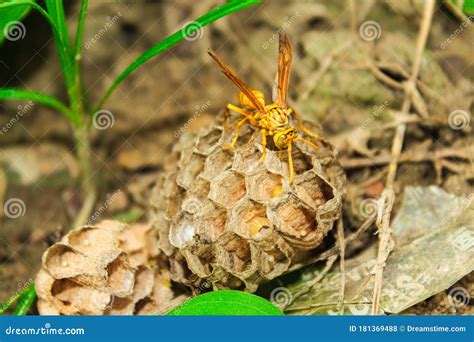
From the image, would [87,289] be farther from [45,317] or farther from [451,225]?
[451,225]

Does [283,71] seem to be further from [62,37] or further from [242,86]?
[62,37]

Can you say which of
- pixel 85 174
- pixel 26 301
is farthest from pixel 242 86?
pixel 26 301

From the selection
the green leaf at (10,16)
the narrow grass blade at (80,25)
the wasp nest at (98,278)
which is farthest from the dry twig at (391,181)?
the green leaf at (10,16)

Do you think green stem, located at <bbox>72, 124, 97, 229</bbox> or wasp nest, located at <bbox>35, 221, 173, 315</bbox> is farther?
green stem, located at <bbox>72, 124, 97, 229</bbox>

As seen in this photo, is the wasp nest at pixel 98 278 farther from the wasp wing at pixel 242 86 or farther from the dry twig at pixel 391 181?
the dry twig at pixel 391 181

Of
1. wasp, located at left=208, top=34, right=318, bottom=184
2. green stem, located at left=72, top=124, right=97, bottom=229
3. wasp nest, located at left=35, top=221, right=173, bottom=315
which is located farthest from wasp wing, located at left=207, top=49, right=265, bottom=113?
green stem, located at left=72, top=124, right=97, bottom=229

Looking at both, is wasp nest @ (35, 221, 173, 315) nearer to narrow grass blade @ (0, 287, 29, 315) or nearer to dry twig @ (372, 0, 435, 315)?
narrow grass blade @ (0, 287, 29, 315)

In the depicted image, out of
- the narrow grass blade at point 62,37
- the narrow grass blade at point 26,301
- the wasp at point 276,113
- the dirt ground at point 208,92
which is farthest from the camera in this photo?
the dirt ground at point 208,92
